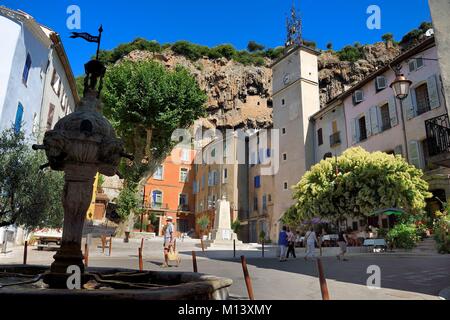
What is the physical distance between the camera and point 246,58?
7044 cm

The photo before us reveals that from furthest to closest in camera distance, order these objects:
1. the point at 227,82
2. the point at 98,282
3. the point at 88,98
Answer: the point at 227,82, the point at 88,98, the point at 98,282

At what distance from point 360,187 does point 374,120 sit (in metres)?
8.58

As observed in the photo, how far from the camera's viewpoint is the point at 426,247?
56.4 ft

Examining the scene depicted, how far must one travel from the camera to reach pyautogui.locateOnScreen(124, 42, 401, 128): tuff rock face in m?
58.5

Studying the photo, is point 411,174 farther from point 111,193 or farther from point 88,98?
point 111,193

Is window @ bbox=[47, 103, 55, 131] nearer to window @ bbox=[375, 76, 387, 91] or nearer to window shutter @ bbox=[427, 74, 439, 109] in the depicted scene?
window @ bbox=[375, 76, 387, 91]

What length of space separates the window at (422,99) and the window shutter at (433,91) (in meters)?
0.66

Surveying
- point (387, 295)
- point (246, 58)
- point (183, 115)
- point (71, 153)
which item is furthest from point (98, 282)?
point (246, 58)

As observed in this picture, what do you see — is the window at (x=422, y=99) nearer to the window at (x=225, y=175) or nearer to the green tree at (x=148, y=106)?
the green tree at (x=148, y=106)

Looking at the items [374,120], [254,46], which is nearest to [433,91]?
[374,120]

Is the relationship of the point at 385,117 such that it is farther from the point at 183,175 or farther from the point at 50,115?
the point at 183,175

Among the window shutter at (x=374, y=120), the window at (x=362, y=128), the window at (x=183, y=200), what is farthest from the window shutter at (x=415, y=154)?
the window at (x=183, y=200)

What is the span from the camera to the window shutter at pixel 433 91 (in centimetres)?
2262

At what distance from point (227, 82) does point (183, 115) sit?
3230cm
